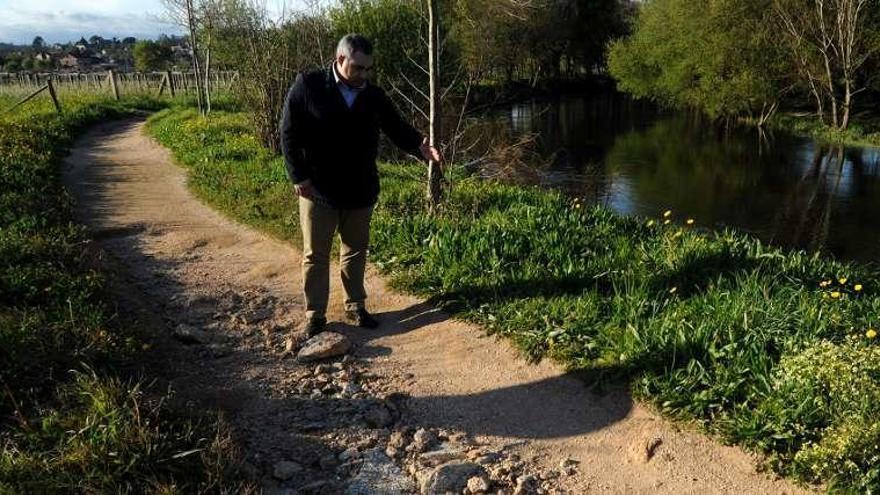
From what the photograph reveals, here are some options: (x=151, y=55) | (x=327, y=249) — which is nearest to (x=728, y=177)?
(x=327, y=249)

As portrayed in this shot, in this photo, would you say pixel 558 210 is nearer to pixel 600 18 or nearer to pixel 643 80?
pixel 643 80

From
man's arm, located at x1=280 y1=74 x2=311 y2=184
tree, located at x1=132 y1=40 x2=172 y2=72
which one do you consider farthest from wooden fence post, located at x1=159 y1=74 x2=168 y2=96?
tree, located at x1=132 y1=40 x2=172 y2=72

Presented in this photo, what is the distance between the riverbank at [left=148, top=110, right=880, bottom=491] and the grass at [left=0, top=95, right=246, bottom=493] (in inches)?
88.8

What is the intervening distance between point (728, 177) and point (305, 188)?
18.1 meters

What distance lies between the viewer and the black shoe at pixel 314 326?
4816 mm

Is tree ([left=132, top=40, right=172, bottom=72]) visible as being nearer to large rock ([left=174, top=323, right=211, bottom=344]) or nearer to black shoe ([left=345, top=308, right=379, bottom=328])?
large rock ([left=174, top=323, right=211, bottom=344])

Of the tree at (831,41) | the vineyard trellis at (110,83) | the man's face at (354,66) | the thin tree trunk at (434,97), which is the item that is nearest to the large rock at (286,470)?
the man's face at (354,66)

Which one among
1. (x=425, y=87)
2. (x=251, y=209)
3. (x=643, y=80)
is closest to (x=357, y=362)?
(x=251, y=209)

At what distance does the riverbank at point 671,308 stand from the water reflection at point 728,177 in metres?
7.29

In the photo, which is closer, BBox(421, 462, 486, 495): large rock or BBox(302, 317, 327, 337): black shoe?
BBox(421, 462, 486, 495): large rock

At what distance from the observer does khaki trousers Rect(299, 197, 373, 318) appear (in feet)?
15.0

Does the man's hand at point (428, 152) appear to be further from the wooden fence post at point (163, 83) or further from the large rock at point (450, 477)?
the wooden fence post at point (163, 83)

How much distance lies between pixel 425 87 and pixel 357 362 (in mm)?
17656

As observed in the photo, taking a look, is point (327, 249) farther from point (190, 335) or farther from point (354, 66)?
point (354, 66)
